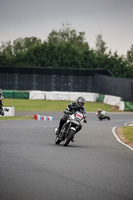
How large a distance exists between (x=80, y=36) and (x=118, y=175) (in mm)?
136647

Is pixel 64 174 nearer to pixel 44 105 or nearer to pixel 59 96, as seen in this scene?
pixel 44 105

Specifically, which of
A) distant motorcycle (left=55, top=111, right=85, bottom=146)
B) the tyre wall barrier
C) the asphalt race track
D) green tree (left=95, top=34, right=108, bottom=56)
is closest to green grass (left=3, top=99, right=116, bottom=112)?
the tyre wall barrier

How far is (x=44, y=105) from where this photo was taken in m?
51.1

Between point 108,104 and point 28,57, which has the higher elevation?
point 28,57

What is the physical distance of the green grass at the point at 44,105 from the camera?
156 feet

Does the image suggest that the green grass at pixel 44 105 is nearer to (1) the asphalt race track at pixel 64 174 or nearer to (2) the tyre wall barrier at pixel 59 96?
(2) the tyre wall barrier at pixel 59 96

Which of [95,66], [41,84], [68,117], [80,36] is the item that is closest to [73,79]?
[41,84]

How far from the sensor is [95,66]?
3627 inches

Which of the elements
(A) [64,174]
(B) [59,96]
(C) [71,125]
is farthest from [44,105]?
(A) [64,174]

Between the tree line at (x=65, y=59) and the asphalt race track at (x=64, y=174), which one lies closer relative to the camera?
the asphalt race track at (x=64, y=174)

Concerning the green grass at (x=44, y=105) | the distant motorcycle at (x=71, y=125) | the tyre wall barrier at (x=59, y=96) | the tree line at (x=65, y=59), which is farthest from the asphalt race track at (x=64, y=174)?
the tree line at (x=65, y=59)

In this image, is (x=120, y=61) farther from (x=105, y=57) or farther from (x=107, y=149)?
(x=107, y=149)

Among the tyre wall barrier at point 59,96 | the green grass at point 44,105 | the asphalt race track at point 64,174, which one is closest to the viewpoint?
the asphalt race track at point 64,174

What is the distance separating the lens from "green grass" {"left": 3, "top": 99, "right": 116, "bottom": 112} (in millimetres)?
47594
